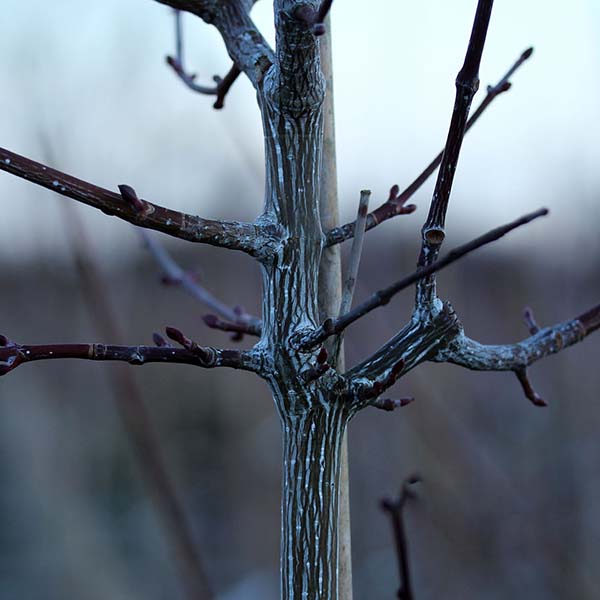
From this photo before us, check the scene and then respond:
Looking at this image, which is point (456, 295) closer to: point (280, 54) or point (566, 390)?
point (566, 390)

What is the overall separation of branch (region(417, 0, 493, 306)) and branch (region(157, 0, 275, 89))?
0.23m

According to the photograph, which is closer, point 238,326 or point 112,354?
point 112,354

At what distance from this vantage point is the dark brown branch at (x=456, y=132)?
46cm

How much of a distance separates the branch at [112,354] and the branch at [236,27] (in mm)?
288

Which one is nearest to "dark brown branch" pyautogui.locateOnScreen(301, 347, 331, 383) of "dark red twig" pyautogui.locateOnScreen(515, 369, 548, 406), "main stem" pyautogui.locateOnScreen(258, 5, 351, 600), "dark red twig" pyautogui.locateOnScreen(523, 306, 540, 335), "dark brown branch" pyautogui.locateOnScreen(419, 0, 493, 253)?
"main stem" pyautogui.locateOnScreen(258, 5, 351, 600)

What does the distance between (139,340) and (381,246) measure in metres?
2.92

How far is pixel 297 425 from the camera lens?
578 millimetres

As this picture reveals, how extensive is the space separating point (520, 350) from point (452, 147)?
0.26 m

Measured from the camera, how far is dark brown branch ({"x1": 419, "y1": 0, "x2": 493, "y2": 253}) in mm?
465

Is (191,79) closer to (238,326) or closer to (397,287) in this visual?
(238,326)

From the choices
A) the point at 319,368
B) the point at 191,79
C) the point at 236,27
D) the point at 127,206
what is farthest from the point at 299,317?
the point at 191,79

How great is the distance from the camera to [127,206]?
49 cm

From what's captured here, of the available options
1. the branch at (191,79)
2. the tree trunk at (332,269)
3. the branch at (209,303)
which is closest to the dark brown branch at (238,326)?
the branch at (209,303)

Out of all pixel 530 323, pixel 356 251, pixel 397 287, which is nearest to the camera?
pixel 397 287
